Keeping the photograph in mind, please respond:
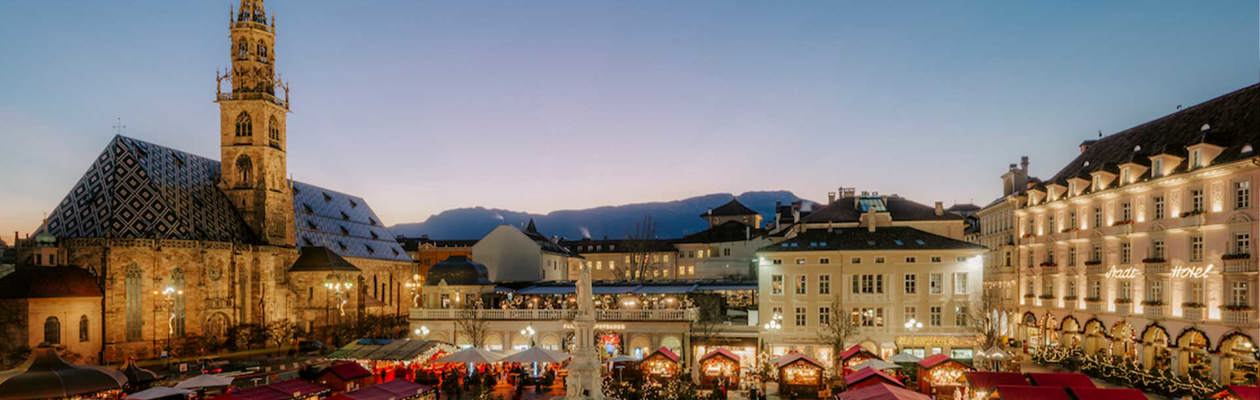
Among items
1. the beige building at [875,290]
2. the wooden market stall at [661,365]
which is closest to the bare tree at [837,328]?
the beige building at [875,290]

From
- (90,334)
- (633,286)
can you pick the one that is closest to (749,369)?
(633,286)

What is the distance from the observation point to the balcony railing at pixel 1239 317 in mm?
32594

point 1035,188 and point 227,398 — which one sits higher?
point 1035,188

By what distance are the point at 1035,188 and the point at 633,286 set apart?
27.9 metres

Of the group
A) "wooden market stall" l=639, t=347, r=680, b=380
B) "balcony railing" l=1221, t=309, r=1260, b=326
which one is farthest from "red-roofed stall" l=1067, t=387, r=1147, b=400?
"wooden market stall" l=639, t=347, r=680, b=380

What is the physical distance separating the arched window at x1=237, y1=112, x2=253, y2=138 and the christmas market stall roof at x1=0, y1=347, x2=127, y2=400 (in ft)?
140

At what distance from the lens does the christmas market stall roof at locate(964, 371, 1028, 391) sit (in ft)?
94.7

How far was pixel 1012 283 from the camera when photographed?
63.5 m

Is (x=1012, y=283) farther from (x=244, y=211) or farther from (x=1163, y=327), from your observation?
(x=244, y=211)

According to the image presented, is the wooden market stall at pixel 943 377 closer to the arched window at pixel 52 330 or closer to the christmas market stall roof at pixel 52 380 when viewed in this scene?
the christmas market stall roof at pixel 52 380

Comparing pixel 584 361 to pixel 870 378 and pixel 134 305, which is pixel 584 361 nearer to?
pixel 870 378

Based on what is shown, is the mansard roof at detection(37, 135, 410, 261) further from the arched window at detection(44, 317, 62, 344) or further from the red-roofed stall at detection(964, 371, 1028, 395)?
the red-roofed stall at detection(964, 371, 1028, 395)

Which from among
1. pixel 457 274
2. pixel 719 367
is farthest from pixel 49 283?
pixel 719 367

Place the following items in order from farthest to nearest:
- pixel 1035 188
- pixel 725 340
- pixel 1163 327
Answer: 1. pixel 1035 188
2. pixel 725 340
3. pixel 1163 327
